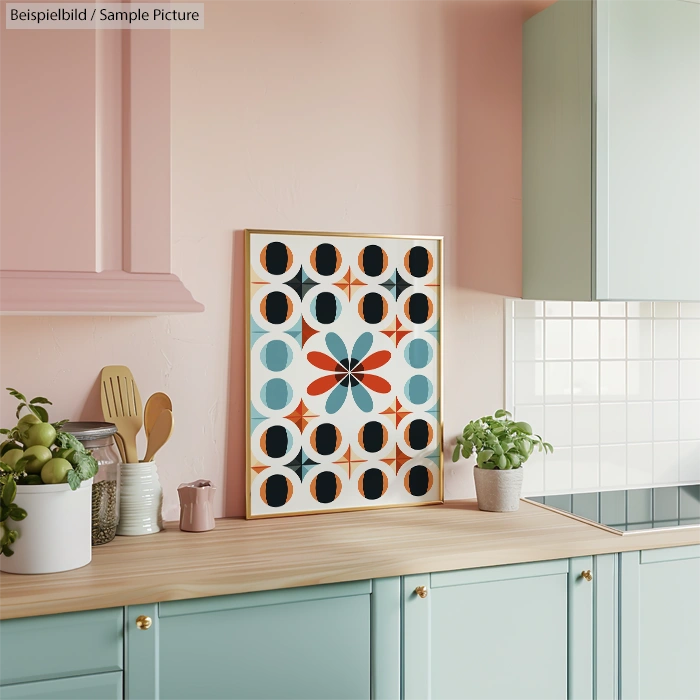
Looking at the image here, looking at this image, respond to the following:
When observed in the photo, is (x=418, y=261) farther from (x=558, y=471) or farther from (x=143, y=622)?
(x=143, y=622)

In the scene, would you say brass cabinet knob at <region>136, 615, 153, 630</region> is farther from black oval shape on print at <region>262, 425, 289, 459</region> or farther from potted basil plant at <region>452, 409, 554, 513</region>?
potted basil plant at <region>452, 409, 554, 513</region>

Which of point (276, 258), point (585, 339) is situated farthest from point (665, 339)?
point (276, 258)

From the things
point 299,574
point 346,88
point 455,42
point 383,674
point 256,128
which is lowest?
point 383,674

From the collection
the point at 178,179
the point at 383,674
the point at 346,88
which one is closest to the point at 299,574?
the point at 383,674

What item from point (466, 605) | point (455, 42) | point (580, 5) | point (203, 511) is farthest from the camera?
point (455, 42)

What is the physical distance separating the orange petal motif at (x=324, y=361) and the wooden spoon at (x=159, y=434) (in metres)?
0.43

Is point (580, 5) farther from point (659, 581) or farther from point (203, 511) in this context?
A: point (203, 511)

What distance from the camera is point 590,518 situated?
2.11m

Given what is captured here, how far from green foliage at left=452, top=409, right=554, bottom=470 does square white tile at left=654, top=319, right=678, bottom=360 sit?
0.61 metres

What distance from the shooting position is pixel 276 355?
2135mm

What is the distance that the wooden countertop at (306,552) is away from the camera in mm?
1523

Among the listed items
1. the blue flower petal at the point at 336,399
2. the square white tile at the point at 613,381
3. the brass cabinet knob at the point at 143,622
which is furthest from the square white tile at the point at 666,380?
the brass cabinet knob at the point at 143,622

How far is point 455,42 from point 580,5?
378 mm

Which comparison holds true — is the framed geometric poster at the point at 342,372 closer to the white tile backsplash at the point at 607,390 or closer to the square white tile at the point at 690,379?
the white tile backsplash at the point at 607,390
